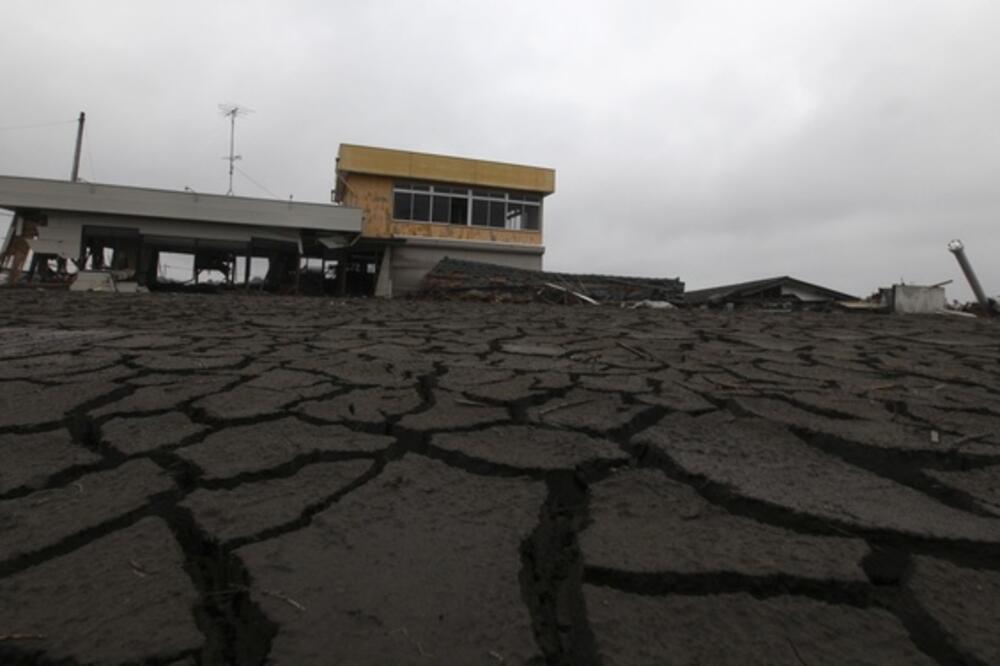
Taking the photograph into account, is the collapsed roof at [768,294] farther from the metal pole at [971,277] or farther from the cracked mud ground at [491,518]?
the cracked mud ground at [491,518]

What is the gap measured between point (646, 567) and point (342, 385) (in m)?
1.93

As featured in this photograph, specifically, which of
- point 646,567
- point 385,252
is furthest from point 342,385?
point 385,252

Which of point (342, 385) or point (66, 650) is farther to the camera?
point (342, 385)

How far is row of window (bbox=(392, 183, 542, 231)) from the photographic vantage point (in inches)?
770

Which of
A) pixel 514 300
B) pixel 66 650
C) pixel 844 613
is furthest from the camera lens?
pixel 514 300

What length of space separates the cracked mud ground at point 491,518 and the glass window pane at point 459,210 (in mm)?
17464

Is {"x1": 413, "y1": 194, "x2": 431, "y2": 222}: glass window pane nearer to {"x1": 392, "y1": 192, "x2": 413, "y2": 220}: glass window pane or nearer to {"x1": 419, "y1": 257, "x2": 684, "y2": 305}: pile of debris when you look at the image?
{"x1": 392, "y1": 192, "x2": 413, "y2": 220}: glass window pane

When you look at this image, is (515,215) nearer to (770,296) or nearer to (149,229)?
(770,296)

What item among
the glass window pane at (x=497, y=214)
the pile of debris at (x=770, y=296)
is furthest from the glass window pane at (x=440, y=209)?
the pile of debris at (x=770, y=296)

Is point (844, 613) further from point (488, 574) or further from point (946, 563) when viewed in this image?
point (488, 574)

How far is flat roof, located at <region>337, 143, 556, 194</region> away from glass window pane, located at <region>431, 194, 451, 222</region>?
65cm

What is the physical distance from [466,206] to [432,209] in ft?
4.25

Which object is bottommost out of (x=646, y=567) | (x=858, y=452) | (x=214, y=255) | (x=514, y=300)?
(x=646, y=567)

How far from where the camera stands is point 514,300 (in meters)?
12.7
